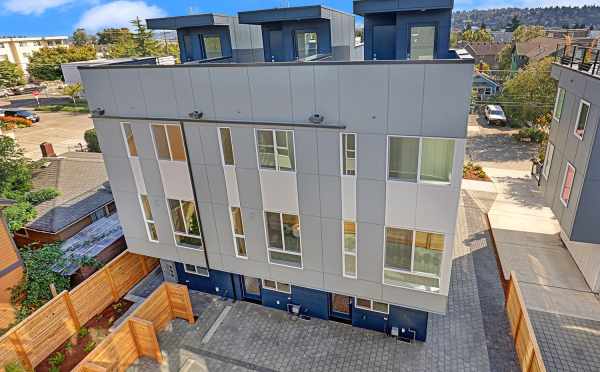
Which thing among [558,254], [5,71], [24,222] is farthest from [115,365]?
[5,71]

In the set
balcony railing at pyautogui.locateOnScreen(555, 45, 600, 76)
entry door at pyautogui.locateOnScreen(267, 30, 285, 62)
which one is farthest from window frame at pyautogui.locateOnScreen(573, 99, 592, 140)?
entry door at pyautogui.locateOnScreen(267, 30, 285, 62)

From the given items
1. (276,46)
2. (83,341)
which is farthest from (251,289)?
(276,46)

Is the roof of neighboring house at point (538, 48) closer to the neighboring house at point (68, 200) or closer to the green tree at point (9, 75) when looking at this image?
the neighboring house at point (68, 200)

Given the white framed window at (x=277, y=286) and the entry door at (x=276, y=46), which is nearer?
the white framed window at (x=277, y=286)

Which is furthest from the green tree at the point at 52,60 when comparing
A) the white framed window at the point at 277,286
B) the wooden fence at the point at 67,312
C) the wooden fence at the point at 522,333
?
the wooden fence at the point at 522,333

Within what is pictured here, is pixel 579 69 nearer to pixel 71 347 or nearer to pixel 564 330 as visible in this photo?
pixel 564 330

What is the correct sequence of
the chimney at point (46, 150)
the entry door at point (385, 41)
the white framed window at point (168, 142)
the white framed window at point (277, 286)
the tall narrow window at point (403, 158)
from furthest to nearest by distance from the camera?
the chimney at point (46, 150)
the entry door at point (385, 41)
the white framed window at point (277, 286)
the white framed window at point (168, 142)
the tall narrow window at point (403, 158)

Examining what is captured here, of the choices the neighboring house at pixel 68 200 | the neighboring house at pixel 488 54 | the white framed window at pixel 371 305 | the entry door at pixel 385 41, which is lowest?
the white framed window at pixel 371 305
